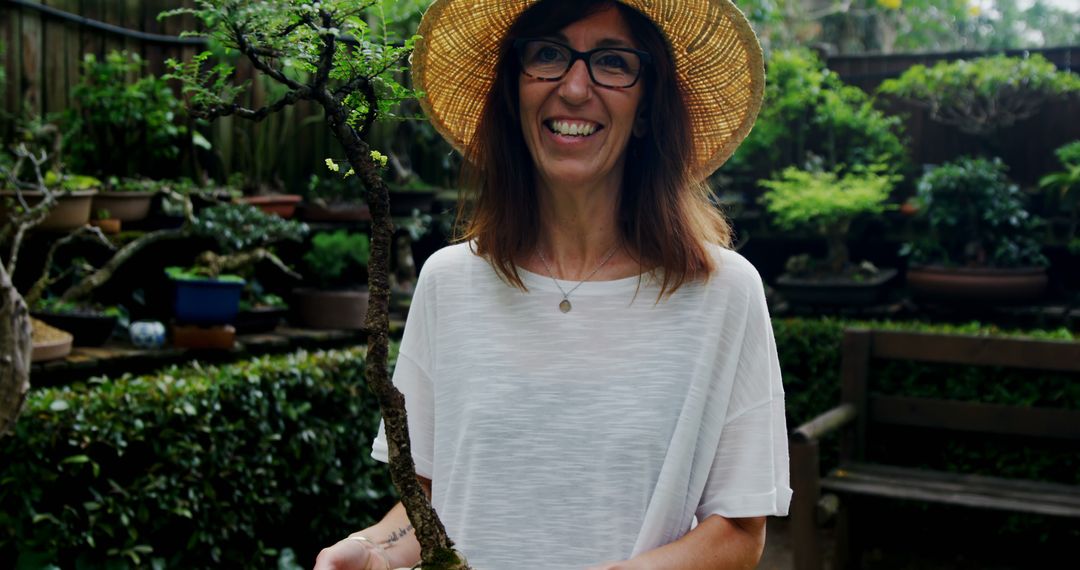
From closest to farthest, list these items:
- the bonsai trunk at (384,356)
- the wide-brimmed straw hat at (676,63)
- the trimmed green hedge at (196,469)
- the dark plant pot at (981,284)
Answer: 1. the bonsai trunk at (384,356)
2. the wide-brimmed straw hat at (676,63)
3. the trimmed green hedge at (196,469)
4. the dark plant pot at (981,284)

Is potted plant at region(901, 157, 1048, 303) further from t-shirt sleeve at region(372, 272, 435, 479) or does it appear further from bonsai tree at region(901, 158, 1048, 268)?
t-shirt sleeve at region(372, 272, 435, 479)

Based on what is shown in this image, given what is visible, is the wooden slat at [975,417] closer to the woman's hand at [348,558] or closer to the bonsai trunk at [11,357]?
the bonsai trunk at [11,357]

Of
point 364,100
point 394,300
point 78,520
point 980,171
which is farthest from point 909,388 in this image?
point 364,100

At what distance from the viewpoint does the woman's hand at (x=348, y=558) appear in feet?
4.26

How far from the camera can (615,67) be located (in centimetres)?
149

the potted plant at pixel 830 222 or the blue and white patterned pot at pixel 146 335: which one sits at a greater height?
the potted plant at pixel 830 222

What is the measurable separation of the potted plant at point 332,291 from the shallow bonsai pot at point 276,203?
22 cm

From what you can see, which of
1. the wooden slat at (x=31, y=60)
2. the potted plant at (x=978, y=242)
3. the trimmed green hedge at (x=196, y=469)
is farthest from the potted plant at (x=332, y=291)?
the potted plant at (x=978, y=242)

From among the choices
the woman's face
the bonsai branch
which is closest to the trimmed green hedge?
the bonsai branch

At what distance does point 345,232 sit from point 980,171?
3.49 m

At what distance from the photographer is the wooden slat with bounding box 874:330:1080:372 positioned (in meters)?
4.34

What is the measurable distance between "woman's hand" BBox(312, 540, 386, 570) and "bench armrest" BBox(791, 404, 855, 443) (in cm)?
266

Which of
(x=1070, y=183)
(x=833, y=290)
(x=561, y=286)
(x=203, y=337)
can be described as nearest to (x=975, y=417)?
(x=833, y=290)

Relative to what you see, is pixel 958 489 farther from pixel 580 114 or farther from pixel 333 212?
pixel 333 212
